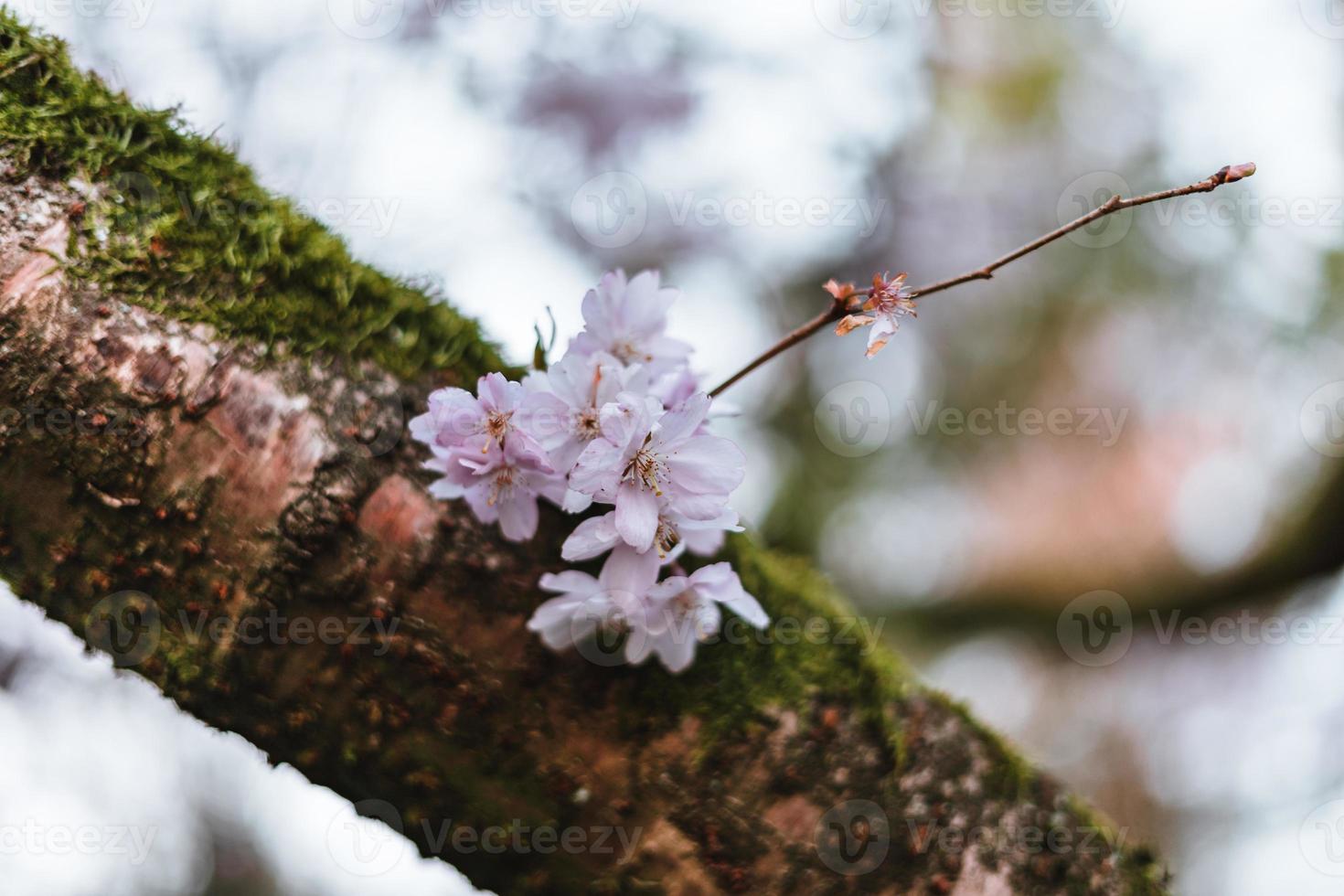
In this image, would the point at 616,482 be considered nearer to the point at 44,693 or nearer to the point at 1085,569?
the point at 1085,569

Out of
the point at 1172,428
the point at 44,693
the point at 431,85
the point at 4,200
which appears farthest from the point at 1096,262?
the point at 44,693

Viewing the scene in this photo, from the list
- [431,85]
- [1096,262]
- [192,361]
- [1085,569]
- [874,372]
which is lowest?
[192,361]

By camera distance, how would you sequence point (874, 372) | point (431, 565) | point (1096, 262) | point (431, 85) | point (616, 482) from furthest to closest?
point (874, 372) → point (1096, 262) → point (431, 85) → point (431, 565) → point (616, 482)

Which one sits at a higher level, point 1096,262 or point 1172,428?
point 1096,262
